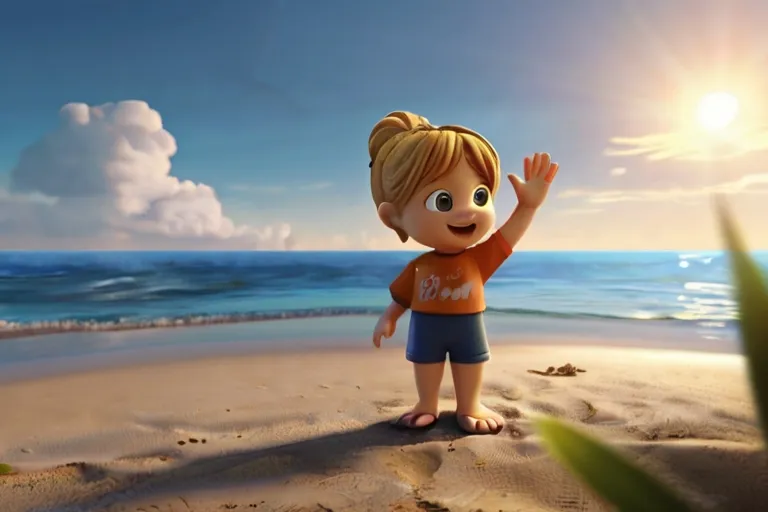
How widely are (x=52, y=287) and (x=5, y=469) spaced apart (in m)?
10.6

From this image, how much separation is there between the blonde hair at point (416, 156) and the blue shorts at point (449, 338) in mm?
504

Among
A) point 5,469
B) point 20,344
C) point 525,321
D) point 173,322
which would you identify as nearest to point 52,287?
point 173,322

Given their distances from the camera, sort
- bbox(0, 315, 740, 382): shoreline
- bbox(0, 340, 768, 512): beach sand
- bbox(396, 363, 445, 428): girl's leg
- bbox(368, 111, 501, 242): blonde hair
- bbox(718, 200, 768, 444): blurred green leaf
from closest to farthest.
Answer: bbox(718, 200, 768, 444): blurred green leaf → bbox(0, 340, 768, 512): beach sand → bbox(368, 111, 501, 242): blonde hair → bbox(396, 363, 445, 428): girl's leg → bbox(0, 315, 740, 382): shoreline

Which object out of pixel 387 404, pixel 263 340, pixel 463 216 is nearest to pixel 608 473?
pixel 463 216

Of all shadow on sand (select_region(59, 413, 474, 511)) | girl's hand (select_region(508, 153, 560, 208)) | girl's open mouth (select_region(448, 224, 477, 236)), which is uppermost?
girl's hand (select_region(508, 153, 560, 208))

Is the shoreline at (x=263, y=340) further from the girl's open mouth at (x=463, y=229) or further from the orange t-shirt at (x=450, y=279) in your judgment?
the girl's open mouth at (x=463, y=229)

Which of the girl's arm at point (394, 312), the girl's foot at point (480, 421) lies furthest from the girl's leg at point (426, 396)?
the girl's arm at point (394, 312)

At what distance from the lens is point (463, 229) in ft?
9.24

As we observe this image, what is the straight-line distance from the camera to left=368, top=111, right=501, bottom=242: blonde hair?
2.73m

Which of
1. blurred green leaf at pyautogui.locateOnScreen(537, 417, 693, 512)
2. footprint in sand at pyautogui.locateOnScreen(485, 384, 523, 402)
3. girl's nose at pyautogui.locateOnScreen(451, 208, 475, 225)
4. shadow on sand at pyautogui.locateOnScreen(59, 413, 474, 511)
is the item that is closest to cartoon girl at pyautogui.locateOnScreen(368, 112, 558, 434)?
girl's nose at pyautogui.locateOnScreen(451, 208, 475, 225)

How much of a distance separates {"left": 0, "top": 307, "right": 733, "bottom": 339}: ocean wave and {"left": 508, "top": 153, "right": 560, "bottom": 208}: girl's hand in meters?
4.68

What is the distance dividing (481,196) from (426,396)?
3.15 ft

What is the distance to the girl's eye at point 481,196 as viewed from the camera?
9.25 feet

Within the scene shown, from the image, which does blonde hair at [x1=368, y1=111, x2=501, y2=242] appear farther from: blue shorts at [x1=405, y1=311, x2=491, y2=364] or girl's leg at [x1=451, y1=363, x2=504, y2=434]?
girl's leg at [x1=451, y1=363, x2=504, y2=434]
